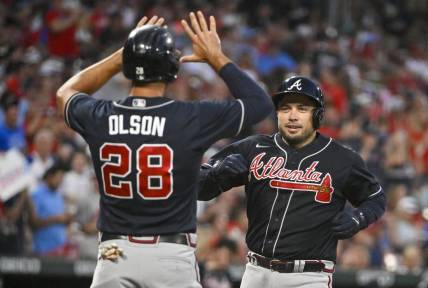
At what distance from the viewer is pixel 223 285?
8.28m

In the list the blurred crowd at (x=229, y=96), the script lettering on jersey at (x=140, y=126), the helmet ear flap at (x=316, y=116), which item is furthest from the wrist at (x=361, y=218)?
the blurred crowd at (x=229, y=96)

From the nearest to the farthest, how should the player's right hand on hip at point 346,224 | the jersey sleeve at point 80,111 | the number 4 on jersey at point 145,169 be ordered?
1. the number 4 on jersey at point 145,169
2. the jersey sleeve at point 80,111
3. the player's right hand on hip at point 346,224

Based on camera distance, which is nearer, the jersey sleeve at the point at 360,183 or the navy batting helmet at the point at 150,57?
the navy batting helmet at the point at 150,57

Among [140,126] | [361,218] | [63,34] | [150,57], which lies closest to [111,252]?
[140,126]

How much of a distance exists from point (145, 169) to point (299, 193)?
1.30 meters

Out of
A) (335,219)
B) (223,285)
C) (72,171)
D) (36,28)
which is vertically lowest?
(223,285)

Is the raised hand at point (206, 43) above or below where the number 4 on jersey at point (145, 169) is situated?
above

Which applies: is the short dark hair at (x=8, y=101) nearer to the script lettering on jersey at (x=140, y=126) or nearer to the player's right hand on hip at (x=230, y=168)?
the player's right hand on hip at (x=230, y=168)

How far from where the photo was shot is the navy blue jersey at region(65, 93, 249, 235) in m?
4.00

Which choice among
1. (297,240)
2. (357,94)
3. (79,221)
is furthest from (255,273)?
(357,94)

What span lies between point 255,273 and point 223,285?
3.32 meters

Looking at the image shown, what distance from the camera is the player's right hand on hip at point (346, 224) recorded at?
191 inches

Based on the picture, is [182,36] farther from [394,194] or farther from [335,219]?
[335,219]

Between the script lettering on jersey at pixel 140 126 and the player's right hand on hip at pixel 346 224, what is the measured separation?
1.31 meters
